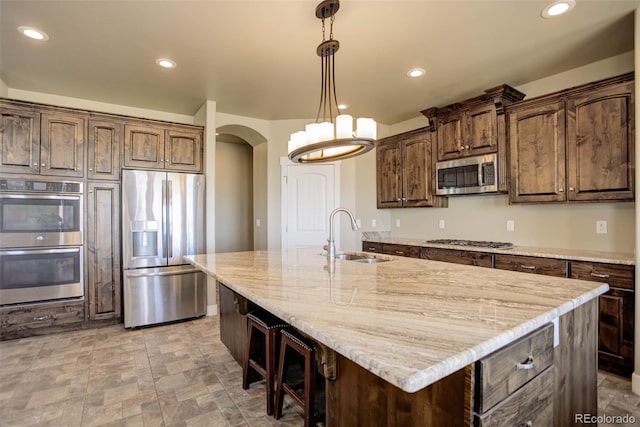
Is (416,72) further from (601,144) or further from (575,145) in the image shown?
(601,144)

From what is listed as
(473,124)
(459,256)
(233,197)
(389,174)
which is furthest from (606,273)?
(233,197)

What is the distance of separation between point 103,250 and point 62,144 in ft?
3.85

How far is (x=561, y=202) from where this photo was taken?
9.62 feet

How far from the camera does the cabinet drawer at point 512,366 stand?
0.94 metres

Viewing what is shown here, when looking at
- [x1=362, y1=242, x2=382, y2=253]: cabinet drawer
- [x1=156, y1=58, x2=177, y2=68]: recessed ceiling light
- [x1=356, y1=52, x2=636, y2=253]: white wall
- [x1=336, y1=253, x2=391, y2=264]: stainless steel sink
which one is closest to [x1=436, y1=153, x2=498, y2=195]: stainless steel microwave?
[x1=356, y1=52, x2=636, y2=253]: white wall

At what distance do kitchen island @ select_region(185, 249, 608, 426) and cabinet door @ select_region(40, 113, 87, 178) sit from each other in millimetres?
2700

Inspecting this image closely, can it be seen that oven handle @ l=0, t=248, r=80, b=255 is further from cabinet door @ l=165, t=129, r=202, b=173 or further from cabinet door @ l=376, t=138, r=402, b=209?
cabinet door @ l=376, t=138, r=402, b=209

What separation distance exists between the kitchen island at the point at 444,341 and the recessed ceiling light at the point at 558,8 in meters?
1.78

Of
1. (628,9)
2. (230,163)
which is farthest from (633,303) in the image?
(230,163)

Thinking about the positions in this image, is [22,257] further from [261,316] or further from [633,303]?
[633,303]

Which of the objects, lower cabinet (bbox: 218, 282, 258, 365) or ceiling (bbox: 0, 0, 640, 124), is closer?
ceiling (bbox: 0, 0, 640, 124)

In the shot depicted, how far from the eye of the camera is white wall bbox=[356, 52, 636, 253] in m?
2.86

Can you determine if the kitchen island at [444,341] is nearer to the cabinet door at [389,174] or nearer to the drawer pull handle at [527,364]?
the drawer pull handle at [527,364]

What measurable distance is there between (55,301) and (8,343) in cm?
48
